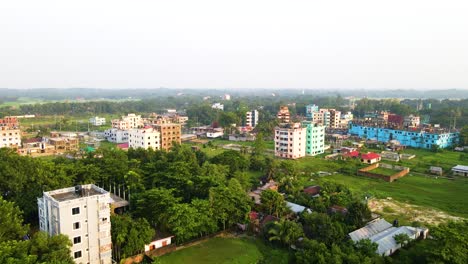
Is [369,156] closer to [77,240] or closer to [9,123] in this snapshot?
[77,240]

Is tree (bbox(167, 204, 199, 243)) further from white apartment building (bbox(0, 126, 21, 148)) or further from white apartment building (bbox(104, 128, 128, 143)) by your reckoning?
white apartment building (bbox(104, 128, 128, 143))

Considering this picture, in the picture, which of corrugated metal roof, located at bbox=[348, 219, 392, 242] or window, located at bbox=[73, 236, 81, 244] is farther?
corrugated metal roof, located at bbox=[348, 219, 392, 242]

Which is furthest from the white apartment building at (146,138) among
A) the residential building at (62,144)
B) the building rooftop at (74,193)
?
the building rooftop at (74,193)

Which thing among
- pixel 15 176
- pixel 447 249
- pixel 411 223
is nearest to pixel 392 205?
pixel 411 223

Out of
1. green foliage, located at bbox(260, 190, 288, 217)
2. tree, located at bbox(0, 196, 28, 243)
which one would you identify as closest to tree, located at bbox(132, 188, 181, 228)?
green foliage, located at bbox(260, 190, 288, 217)

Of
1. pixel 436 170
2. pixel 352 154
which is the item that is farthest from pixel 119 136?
pixel 436 170

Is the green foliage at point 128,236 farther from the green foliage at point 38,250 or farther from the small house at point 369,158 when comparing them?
the small house at point 369,158

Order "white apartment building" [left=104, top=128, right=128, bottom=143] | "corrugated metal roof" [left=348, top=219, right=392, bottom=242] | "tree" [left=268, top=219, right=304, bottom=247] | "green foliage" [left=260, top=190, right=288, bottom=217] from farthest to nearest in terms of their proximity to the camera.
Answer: "white apartment building" [left=104, top=128, right=128, bottom=143] < "green foliage" [left=260, top=190, right=288, bottom=217] < "corrugated metal roof" [left=348, top=219, right=392, bottom=242] < "tree" [left=268, top=219, right=304, bottom=247]
